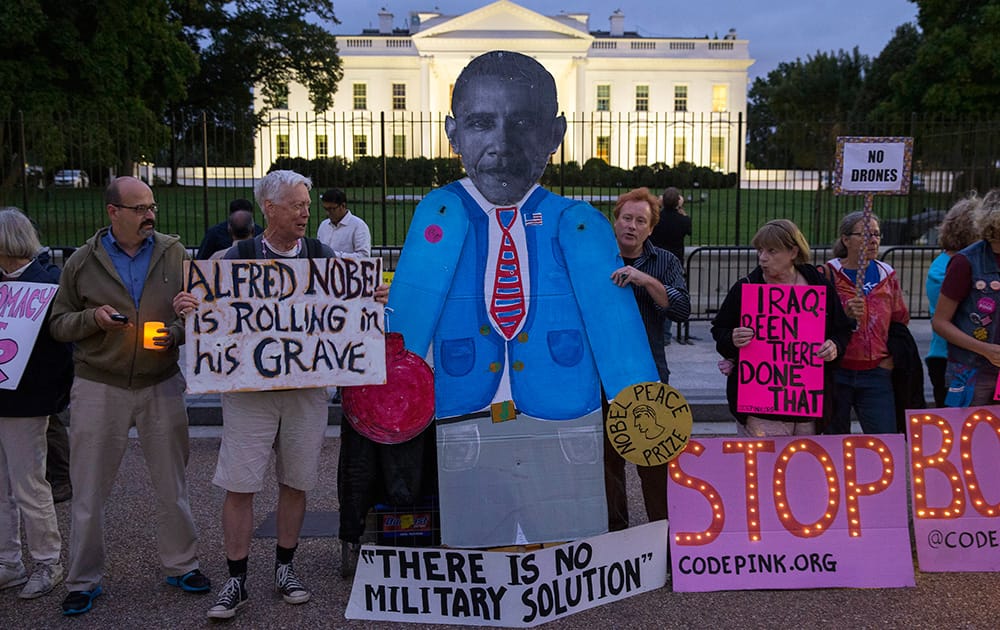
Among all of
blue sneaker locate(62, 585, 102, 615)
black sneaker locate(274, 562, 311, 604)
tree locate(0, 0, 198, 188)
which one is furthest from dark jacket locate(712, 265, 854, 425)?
tree locate(0, 0, 198, 188)

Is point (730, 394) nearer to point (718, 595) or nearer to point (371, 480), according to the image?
point (718, 595)

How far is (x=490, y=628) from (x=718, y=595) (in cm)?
108

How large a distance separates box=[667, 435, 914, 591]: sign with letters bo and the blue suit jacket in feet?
2.12

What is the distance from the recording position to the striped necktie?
3.98 meters

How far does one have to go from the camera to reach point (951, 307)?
14.8 ft

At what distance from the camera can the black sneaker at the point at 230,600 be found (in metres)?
3.77

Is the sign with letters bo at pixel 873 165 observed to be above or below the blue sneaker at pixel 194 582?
above

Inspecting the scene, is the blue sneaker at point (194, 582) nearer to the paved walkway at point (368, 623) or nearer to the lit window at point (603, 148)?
the paved walkway at point (368, 623)

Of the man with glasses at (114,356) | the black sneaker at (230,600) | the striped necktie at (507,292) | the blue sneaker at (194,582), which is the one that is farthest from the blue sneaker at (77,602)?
the striped necktie at (507,292)

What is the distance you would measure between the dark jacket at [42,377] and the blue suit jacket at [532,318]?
5.51 feet

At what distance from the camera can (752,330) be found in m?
4.24

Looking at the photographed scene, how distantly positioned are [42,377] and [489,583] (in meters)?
2.30

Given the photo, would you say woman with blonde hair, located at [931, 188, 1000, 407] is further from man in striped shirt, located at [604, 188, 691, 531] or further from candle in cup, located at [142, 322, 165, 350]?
candle in cup, located at [142, 322, 165, 350]

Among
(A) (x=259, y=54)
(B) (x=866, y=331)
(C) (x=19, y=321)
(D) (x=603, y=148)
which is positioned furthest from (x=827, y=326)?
(D) (x=603, y=148)
